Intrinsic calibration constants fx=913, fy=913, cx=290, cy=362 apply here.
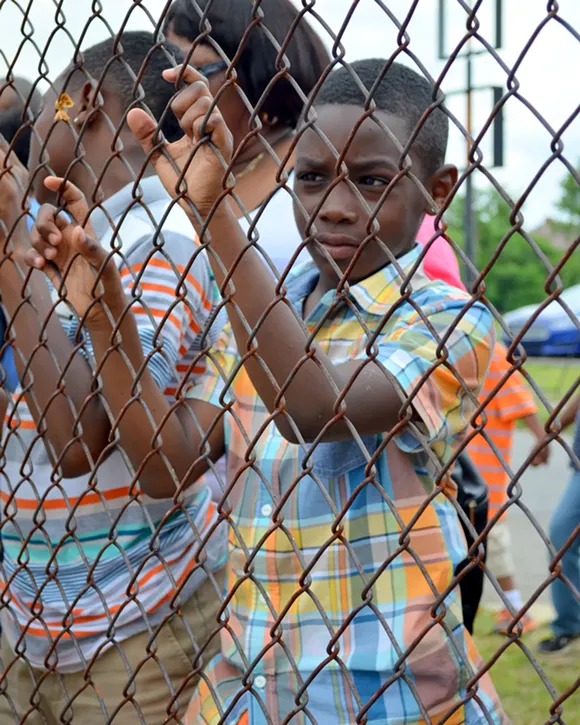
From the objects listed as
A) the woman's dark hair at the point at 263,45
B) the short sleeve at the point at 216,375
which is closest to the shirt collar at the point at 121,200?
the short sleeve at the point at 216,375

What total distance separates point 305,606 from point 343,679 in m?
0.13

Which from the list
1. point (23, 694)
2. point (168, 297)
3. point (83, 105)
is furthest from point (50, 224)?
point (23, 694)

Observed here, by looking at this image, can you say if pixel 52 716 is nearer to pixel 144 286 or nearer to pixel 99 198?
pixel 144 286

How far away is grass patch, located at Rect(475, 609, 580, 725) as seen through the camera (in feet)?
11.7

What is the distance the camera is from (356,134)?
1.58m

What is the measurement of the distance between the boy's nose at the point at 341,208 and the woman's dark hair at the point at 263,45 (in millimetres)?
881

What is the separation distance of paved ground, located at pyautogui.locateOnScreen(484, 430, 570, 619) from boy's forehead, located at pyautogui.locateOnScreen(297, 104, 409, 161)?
2227mm

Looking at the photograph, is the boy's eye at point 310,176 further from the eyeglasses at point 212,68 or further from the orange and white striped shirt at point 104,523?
the eyeglasses at point 212,68

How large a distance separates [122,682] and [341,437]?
0.90m

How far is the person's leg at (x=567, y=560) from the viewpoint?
3840 mm

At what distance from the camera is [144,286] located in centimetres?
189

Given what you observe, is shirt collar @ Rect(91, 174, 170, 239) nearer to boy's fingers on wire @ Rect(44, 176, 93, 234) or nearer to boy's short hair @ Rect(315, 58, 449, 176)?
boy's fingers on wire @ Rect(44, 176, 93, 234)

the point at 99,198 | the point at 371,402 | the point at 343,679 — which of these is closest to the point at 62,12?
the point at 99,198

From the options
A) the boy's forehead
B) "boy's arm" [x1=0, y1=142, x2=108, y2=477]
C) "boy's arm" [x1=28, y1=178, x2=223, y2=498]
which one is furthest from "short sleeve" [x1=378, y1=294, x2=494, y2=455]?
"boy's arm" [x1=0, y1=142, x2=108, y2=477]
